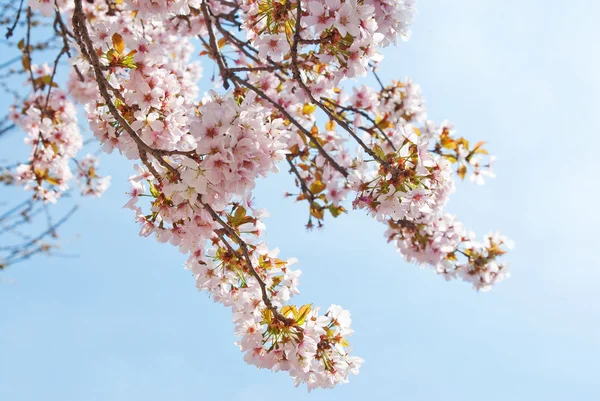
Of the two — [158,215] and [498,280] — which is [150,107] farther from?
[498,280]

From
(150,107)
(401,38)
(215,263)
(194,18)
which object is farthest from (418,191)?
(194,18)

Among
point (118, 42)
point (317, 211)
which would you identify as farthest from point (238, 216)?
point (317, 211)

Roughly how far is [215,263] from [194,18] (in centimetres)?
256

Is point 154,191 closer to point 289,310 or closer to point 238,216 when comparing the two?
point 238,216

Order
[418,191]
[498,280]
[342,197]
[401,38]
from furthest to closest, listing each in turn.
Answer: [498,280] < [342,197] < [401,38] < [418,191]

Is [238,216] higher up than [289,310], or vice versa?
[238,216]

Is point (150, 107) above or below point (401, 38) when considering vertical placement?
below

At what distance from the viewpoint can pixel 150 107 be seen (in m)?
2.02

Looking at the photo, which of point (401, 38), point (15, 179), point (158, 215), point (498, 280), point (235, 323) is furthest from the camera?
point (15, 179)

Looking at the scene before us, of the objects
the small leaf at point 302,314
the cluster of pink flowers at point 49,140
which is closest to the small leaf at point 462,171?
the small leaf at point 302,314

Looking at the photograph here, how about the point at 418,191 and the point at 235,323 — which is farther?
the point at 235,323

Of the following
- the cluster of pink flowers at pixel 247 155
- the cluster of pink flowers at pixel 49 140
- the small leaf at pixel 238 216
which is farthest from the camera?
the cluster of pink flowers at pixel 49 140

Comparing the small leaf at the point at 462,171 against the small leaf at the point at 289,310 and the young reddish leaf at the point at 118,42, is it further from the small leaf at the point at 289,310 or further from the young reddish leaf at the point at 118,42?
the young reddish leaf at the point at 118,42

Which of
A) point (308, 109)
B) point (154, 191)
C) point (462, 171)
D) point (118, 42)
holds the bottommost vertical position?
point (154, 191)
